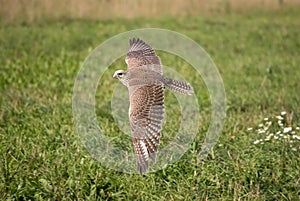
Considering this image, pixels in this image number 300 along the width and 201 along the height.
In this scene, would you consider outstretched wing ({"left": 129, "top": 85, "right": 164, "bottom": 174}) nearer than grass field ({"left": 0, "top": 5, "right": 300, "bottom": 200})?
Yes

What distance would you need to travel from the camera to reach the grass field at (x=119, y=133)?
391 cm

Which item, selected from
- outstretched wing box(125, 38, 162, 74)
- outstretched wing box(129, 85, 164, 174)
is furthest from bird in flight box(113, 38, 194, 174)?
outstretched wing box(125, 38, 162, 74)

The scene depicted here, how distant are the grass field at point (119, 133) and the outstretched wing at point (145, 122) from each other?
0.33m

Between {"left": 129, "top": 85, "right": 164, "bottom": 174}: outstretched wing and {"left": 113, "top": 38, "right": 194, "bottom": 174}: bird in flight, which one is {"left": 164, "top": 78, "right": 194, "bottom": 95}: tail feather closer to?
{"left": 113, "top": 38, "right": 194, "bottom": 174}: bird in flight

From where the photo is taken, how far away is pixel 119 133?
5.06 m

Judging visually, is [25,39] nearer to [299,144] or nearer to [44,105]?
[44,105]

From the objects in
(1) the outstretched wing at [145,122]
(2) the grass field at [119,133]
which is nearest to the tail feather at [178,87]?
(1) the outstretched wing at [145,122]

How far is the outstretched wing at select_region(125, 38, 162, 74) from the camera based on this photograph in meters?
4.43

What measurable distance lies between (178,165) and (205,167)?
191mm

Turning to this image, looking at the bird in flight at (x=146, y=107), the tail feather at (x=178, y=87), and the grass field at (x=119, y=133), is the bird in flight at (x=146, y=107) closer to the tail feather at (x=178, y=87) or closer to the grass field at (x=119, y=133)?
the tail feather at (x=178, y=87)

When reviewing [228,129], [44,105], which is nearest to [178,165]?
[228,129]

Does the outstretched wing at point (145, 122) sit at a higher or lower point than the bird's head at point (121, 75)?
lower

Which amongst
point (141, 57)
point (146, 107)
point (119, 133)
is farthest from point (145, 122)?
point (119, 133)

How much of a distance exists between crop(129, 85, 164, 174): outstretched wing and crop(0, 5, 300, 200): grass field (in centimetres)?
33
